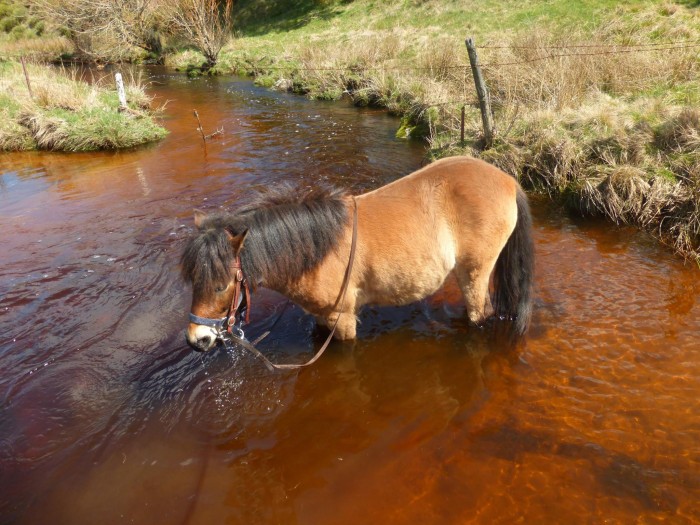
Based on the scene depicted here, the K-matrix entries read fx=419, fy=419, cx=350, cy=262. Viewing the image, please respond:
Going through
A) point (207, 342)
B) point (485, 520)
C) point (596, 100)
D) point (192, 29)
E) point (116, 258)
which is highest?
point (192, 29)

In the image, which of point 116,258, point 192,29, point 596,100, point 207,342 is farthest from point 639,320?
point 192,29

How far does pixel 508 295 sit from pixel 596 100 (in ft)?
20.3

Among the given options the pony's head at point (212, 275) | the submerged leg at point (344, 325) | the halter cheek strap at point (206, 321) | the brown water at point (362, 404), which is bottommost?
the brown water at point (362, 404)

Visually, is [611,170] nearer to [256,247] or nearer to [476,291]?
[476,291]

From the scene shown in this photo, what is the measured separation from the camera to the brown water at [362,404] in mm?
2900

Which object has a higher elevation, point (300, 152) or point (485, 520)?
point (300, 152)

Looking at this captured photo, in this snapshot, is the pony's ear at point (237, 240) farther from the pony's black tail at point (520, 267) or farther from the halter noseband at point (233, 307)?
the pony's black tail at point (520, 267)

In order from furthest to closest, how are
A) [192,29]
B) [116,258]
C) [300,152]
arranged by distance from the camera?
[192,29] → [300,152] → [116,258]

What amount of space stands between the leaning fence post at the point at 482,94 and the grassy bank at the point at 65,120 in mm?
9053

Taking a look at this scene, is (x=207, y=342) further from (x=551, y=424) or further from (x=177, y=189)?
(x=177, y=189)

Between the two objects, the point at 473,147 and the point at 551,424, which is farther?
the point at 473,147

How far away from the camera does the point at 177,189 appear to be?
8.73m

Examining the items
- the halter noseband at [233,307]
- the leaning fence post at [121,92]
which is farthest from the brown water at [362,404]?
the leaning fence post at [121,92]

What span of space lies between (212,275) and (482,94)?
6.70 meters
